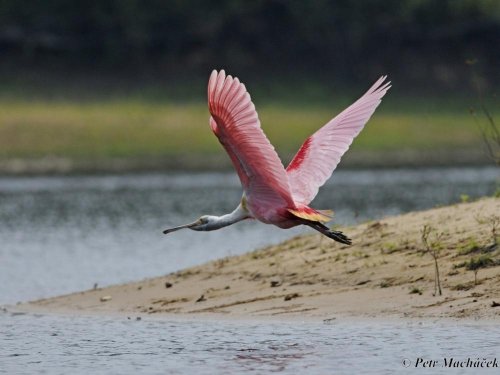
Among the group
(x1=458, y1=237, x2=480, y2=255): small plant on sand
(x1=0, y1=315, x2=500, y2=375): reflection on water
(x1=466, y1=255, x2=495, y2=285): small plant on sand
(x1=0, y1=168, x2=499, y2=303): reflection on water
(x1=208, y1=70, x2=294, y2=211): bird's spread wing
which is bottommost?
(x1=0, y1=315, x2=500, y2=375): reflection on water

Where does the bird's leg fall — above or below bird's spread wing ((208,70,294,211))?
below

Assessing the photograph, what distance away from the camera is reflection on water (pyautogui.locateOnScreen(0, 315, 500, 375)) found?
9188 mm

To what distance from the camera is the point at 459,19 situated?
4981 cm

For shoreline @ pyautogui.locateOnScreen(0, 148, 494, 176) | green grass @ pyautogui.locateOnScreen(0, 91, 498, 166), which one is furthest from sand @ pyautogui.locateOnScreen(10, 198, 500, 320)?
green grass @ pyautogui.locateOnScreen(0, 91, 498, 166)

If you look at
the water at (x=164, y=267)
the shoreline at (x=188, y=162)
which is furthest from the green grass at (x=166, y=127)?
the water at (x=164, y=267)

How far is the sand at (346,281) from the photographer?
35.3 feet

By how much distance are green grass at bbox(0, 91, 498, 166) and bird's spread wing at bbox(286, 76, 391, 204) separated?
24009 millimetres

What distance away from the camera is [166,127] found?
1438 inches

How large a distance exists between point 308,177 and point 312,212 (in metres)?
0.65

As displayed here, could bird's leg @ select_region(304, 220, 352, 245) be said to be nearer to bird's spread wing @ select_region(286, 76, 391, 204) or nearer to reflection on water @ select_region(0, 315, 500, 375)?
bird's spread wing @ select_region(286, 76, 391, 204)

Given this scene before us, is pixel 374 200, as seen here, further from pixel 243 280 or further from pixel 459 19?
pixel 459 19

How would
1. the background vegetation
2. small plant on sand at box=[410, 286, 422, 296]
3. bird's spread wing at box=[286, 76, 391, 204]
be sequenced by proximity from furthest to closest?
the background vegetation < small plant on sand at box=[410, 286, 422, 296] < bird's spread wing at box=[286, 76, 391, 204]

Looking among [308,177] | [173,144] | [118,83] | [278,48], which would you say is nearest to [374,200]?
[173,144]

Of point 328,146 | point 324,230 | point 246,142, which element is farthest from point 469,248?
point 246,142
